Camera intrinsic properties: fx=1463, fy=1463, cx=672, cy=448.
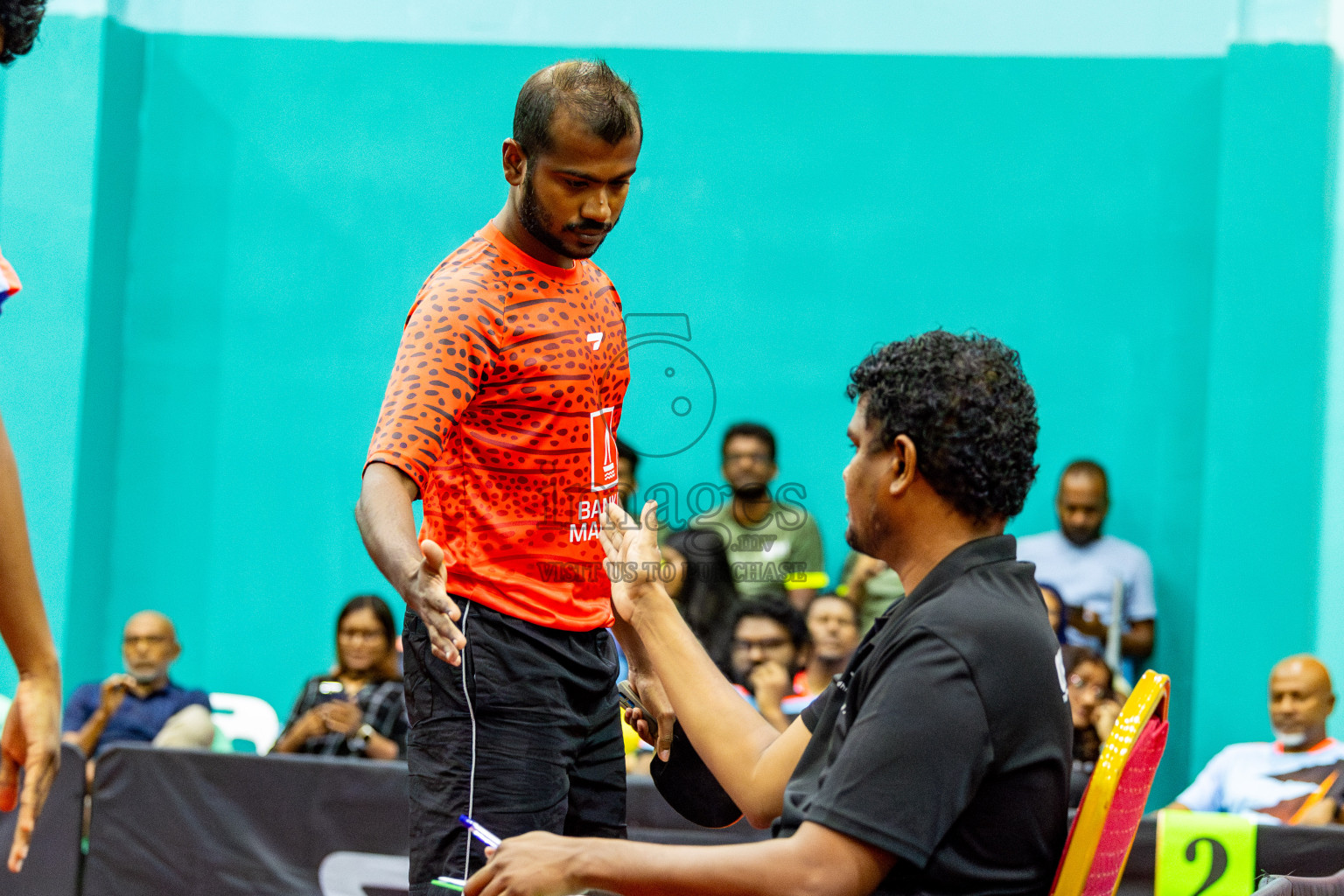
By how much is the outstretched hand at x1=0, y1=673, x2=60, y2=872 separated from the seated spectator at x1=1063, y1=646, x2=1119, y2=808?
3.65 metres

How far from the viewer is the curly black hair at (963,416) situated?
1.92 meters

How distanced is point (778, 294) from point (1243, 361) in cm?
208

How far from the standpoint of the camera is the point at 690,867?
5.89 ft

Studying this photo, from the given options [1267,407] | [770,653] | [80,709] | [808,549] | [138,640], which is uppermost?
[1267,407]

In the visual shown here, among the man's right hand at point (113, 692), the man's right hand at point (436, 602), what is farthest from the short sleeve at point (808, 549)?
the man's right hand at point (436, 602)

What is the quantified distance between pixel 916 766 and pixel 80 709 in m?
4.72

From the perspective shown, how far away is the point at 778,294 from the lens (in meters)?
6.93

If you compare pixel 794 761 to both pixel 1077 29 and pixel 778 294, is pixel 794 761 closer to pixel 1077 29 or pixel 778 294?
pixel 778 294

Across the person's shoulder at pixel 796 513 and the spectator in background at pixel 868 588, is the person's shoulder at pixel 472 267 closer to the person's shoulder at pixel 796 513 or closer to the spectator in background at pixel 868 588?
the spectator in background at pixel 868 588

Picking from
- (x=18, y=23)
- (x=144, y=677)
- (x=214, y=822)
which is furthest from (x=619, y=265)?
(x=18, y=23)

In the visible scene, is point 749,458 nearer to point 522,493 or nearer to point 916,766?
point 522,493

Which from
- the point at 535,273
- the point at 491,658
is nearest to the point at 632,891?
the point at 491,658

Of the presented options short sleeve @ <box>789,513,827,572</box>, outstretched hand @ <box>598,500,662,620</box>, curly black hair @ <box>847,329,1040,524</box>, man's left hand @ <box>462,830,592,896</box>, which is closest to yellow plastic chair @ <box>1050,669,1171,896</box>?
curly black hair @ <box>847,329,1040,524</box>

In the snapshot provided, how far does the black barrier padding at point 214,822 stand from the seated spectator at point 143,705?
70 centimetres
